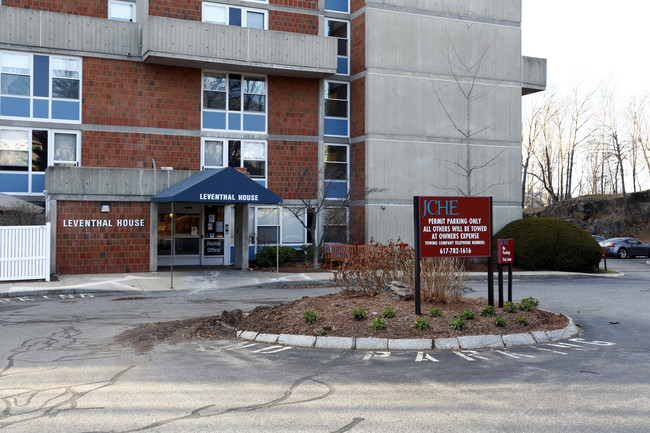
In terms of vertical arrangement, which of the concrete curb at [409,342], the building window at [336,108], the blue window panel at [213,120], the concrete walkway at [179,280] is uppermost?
the building window at [336,108]

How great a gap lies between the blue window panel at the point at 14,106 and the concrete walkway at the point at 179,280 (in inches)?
278

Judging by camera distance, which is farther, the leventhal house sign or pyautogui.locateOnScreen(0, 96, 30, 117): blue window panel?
pyautogui.locateOnScreen(0, 96, 30, 117): blue window panel

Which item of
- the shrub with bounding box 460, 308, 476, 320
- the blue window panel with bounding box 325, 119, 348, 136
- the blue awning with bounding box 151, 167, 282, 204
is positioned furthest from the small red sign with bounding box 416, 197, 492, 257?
the blue window panel with bounding box 325, 119, 348, 136

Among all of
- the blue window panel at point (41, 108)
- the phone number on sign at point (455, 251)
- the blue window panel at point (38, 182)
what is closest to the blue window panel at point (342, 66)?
the blue window panel at point (41, 108)

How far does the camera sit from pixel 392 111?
2795 centimetres

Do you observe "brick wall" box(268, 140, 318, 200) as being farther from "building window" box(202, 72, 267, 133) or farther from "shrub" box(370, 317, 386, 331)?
"shrub" box(370, 317, 386, 331)

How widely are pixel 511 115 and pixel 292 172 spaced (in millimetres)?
11153

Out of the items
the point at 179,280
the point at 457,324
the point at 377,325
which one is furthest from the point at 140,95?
the point at 457,324

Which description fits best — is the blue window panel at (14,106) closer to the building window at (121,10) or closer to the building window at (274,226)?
the building window at (121,10)

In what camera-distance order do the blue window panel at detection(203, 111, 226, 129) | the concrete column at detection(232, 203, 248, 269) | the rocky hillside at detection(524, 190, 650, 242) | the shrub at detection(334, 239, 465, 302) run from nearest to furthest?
the shrub at detection(334, 239, 465, 302) < the concrete column at detection(232, 203, 248, 269) < the blue window panel at detection(203, 111, 226, 129) < the rocky hillside at detection(524, 190, 650, 242)

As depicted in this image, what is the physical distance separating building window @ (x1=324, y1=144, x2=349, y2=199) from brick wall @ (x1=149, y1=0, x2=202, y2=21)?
8007 millimetres

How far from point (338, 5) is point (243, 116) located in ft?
23.1

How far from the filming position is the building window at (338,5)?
2883 cm

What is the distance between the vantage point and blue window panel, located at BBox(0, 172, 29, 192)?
23984 mm
